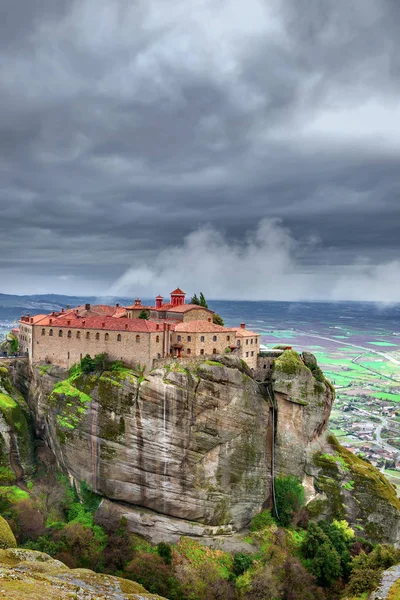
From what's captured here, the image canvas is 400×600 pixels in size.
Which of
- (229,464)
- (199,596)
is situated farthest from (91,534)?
(229,464)

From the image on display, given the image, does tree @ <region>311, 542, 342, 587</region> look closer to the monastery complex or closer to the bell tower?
the monastery complex

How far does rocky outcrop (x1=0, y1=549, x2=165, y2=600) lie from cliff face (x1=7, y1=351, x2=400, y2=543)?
2151 cm

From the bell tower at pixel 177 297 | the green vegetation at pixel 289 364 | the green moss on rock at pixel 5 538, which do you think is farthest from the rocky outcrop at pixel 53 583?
the bell tower at pixel 177 297

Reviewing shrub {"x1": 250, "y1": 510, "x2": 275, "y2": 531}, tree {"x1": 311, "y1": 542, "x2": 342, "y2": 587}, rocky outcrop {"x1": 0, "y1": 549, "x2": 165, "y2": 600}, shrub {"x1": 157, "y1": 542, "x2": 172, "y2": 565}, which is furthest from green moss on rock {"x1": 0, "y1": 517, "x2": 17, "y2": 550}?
tree {"x1": 311, "y1": 542, "x2": 342, "y2": 587}

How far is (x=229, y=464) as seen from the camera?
5669cm

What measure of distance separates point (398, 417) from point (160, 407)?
13278cm

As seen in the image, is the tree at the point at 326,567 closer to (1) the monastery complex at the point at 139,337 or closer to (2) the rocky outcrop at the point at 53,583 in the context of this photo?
(1) the monastery complex at the point at 139,337

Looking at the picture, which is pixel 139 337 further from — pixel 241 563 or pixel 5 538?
pixel 241 563

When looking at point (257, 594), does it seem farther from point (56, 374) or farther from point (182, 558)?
point (56, 374)

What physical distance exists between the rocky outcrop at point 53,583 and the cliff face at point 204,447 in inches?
847

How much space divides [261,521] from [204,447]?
1158 cm

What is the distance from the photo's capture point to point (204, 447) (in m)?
55.2

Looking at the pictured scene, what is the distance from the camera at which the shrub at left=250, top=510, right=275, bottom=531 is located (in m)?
56.2

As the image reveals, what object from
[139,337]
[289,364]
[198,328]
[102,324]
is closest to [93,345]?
[102,324]
